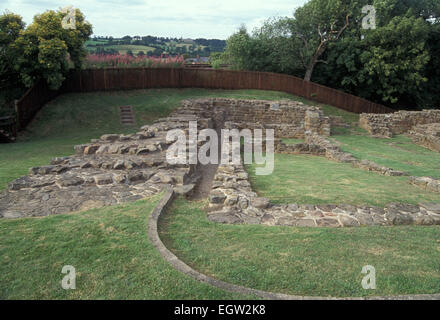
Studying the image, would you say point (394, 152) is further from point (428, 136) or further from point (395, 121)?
point (395, 121)

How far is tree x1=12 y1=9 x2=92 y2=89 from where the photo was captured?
15.9m

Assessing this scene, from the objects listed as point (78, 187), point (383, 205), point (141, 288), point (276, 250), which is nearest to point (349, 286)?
point (276, 250)

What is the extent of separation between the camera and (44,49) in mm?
15867

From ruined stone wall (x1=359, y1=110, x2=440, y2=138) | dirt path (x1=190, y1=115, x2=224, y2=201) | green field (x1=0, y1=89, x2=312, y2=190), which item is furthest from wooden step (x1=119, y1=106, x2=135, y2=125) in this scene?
ruined stone wall (x1=359, y1=110, x2=440, y2=138)

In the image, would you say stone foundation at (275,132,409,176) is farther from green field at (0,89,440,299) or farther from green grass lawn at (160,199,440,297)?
green grass lawn at (160,199,440,297)

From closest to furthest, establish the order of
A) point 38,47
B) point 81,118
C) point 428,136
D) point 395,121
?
point 38,47 → point 428,136 → point 81,118 → point 395,121

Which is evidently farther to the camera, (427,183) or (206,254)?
(427,183)

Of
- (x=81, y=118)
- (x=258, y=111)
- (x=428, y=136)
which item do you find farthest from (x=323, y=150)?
(x=81, y=118)

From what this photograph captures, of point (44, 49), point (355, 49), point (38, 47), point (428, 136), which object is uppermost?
point (355, 49)

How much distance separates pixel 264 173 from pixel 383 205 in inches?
156

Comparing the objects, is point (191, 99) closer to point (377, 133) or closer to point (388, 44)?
point (377, 133)

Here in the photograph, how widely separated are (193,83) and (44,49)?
38.1ft

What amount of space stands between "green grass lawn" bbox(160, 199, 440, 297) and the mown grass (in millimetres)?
502
